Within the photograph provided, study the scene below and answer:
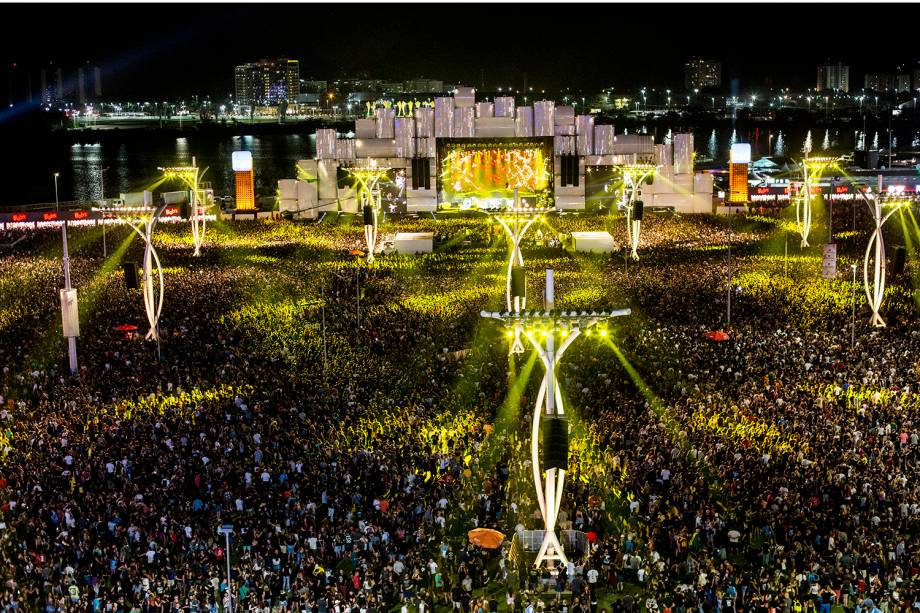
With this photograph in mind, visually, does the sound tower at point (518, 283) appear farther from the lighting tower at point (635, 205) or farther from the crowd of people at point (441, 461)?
the lighting tower at point (635, 205)

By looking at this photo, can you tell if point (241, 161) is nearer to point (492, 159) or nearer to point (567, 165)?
point (492, 159)

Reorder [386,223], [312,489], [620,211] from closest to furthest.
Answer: [312,489] < [386,223] < [620,211]

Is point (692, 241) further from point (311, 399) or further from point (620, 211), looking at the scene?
point (311, 399)

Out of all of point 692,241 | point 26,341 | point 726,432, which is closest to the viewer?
point 726,432

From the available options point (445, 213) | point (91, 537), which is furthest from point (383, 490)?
point (445, 213)

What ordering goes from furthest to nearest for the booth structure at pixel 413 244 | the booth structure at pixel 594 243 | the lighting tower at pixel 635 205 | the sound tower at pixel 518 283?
the booth structure at pixel 413 244, the booth structure at pixel 594 243, the lighting tower at pixel 635 205, the sound tower at pixel 518 283

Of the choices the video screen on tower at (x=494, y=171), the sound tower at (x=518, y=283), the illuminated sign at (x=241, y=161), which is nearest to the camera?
the sound tower at (x=518, y=283)

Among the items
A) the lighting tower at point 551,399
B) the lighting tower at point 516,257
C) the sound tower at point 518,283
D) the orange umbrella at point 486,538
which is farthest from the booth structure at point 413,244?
the orange umbrella at point 486,538
